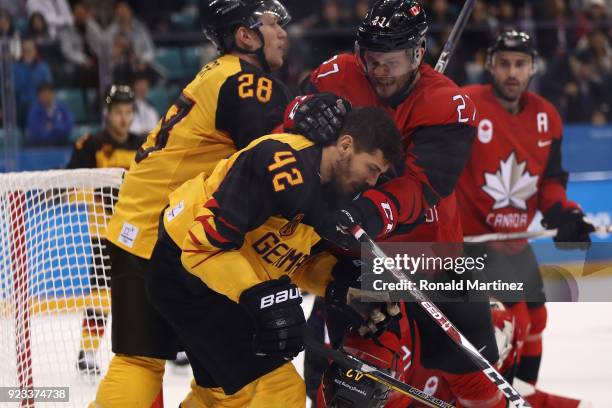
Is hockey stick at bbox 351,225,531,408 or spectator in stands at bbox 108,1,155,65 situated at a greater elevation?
spectator in stands at bbox 108,1,155,65

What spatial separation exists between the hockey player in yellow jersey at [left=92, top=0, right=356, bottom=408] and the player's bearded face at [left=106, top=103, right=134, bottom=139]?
1724 mm

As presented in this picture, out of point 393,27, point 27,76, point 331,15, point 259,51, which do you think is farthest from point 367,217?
point 331,15

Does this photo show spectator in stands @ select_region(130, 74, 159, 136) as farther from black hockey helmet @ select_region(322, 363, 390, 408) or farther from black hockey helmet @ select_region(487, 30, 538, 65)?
black hockey helmet @ select_region(322, 363, 390, 408)

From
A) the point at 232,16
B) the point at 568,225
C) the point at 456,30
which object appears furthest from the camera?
the point at 568,225

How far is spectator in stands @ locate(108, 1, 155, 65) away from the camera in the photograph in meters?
6.36

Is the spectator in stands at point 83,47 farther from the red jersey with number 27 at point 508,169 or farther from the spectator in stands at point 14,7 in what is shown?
the red jersey with number 27 at point 508,169

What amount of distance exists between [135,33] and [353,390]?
4154 mm

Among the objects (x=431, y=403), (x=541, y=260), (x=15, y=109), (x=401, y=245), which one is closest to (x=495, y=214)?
(x=541, y=260)

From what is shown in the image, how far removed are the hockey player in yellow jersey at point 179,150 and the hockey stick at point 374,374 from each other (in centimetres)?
46

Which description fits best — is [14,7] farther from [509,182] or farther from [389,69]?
[389,69]

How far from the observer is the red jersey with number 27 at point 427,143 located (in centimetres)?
279

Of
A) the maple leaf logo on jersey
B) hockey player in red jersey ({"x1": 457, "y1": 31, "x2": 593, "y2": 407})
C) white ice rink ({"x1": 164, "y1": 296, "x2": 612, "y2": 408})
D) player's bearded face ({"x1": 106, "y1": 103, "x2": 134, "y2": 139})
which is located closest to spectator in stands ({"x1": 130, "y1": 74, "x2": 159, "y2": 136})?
player's bearded face ({"x1": 106, "y1": 103, "x2": 134, "y2": 139})

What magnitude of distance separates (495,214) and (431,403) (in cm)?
131

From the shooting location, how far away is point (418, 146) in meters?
2.84
